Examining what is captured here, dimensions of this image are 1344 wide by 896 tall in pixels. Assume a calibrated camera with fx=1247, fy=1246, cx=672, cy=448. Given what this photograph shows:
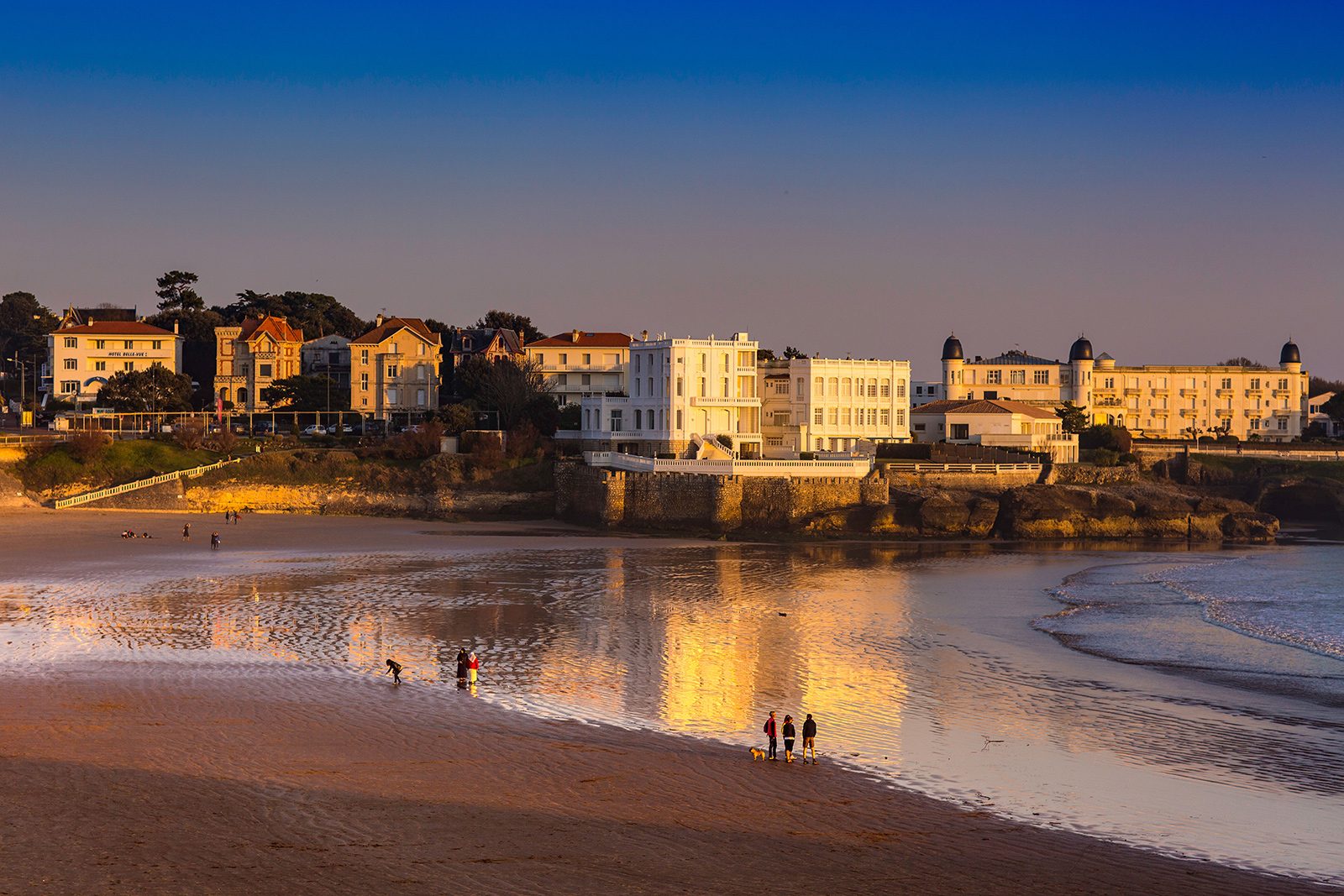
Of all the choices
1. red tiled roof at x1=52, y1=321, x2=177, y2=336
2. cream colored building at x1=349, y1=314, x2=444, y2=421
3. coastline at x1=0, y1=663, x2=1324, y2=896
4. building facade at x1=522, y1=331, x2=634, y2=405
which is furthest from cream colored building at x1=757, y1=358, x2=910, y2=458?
red tiled roof at x1=52, y1=321, x2=177, y2=336

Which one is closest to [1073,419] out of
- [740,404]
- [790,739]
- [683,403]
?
[740,404]

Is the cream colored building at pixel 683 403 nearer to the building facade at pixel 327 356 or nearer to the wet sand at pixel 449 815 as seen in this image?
the building facade at pixel 327 356

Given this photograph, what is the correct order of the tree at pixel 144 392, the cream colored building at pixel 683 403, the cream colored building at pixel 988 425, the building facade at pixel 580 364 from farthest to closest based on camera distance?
the building facade at pixel 580 364
the tree at pixel 144 392
the cream colored building at pixel 988 425
the cream colored building at pixel 683 403

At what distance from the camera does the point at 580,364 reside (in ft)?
276

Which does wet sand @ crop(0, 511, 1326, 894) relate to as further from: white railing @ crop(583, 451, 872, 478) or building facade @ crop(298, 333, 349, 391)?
building facade @ crop(298, 333, 349, 391)

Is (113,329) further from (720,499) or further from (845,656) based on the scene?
(845,656)

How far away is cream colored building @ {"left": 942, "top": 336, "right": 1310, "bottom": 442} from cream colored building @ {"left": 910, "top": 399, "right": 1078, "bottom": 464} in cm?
1416

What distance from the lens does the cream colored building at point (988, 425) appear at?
7375cm

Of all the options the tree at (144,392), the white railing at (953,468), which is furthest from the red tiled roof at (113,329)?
the white railing at (953,468)

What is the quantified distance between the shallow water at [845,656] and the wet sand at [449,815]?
4.11 feet

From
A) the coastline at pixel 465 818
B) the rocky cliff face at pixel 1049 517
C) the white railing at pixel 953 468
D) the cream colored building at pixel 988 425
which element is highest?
the cream colored building at pixel 988 425

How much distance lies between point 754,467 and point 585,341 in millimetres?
33843

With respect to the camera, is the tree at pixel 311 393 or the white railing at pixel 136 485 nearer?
the white railing at pixel 136 485

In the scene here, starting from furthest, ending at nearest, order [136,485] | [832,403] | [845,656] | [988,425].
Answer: [988,425], [832,403], [136,485], [845,656]
